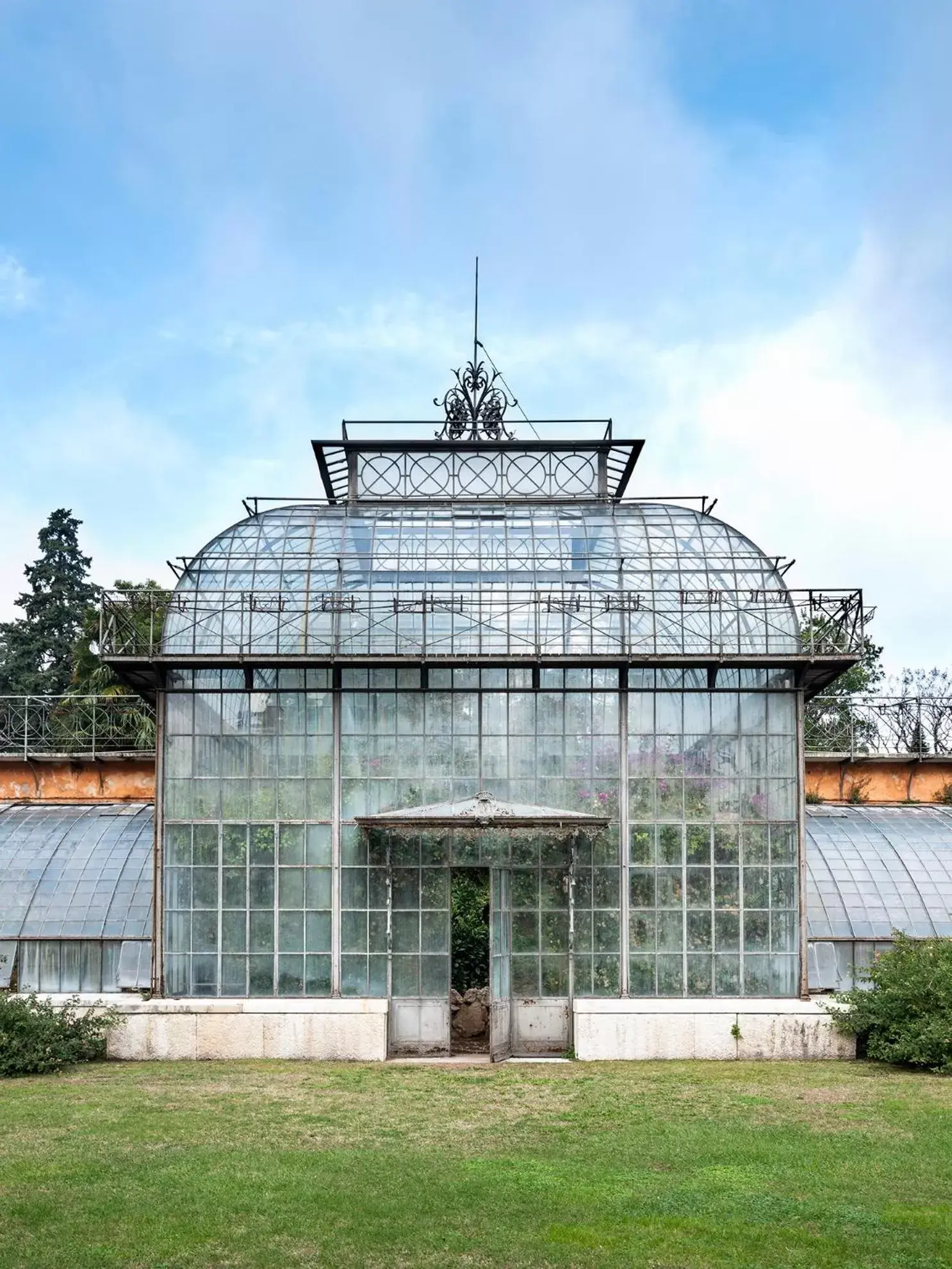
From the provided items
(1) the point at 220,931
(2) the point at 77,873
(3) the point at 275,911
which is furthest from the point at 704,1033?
(2) the point at 77,873

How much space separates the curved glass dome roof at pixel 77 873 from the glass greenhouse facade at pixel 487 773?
2.80m

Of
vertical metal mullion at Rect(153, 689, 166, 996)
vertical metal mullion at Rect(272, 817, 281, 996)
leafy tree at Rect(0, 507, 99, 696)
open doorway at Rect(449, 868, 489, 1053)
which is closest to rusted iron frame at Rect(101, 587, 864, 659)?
vertical metal mullion at Rect(153, 689, 166, 996)

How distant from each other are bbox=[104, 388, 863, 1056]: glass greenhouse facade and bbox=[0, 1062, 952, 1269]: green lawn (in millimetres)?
2423

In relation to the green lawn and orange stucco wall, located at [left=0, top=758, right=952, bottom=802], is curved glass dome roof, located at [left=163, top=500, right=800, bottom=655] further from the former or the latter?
the green lawn

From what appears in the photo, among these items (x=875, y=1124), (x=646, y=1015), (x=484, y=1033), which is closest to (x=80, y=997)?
(x=484, y=1033)

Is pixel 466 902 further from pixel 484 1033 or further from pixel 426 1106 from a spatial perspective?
pixel 426 1106

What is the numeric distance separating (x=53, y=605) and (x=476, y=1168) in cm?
4938

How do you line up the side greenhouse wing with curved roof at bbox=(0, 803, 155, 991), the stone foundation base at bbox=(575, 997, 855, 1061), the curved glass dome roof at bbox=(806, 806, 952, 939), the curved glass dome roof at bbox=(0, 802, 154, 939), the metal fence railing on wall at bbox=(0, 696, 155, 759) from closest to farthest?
the stone foundation base at bbox=(575, 997, 855, 1061) < the side greenhouse wing with curved roof at bbox=(0, 803, 155, 991) < the curved glass dome roof at bbox=(0, 802, 154, 939) < the curved glass dome roof at bbox=(806, 806, 952, 939) < the metal fence railing on wall at bbox=(0, 696, 155, 759)

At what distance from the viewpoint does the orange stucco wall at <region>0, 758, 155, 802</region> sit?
108ft

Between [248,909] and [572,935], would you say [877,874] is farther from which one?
[248,909]

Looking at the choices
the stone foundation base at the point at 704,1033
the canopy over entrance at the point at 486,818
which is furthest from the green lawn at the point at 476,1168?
the canopy over entrance at the point at 486,818

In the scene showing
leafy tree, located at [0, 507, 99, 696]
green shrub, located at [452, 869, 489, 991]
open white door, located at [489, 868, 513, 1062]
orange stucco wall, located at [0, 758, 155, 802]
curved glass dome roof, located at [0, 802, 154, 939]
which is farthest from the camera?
leafy tree, located at [0, 507, 99, 696]

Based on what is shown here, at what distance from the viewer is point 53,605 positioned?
6066cm

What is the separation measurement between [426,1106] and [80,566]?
4644 cm
